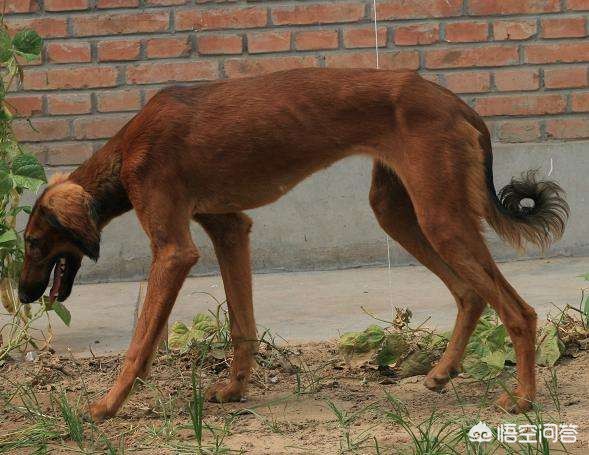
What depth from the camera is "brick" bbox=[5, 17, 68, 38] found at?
282 inches

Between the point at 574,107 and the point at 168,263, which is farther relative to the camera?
the point at 574,107

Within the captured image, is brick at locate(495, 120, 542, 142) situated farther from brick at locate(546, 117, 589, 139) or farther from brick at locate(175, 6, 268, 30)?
brick at locate(175, 6, 268, 30)

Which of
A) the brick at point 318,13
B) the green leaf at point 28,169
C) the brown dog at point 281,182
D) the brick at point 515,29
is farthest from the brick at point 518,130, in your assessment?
the green leaf at point 28,169

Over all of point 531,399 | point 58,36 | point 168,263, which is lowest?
point 531,399

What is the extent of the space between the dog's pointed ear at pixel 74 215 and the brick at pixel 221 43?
272 centimetres

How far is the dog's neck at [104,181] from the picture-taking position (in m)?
4.65

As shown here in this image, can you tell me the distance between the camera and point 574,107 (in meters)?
7.24

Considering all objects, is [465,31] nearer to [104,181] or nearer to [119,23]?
[119,23]

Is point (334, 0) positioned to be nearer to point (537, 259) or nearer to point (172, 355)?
point (537, 259)

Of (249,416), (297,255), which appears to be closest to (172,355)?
(249,416)

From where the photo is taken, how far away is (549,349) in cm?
502

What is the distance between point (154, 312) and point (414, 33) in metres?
3.41

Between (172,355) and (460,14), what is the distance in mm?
3110

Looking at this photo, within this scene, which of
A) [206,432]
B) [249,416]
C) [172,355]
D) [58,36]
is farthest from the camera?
[58,36]
